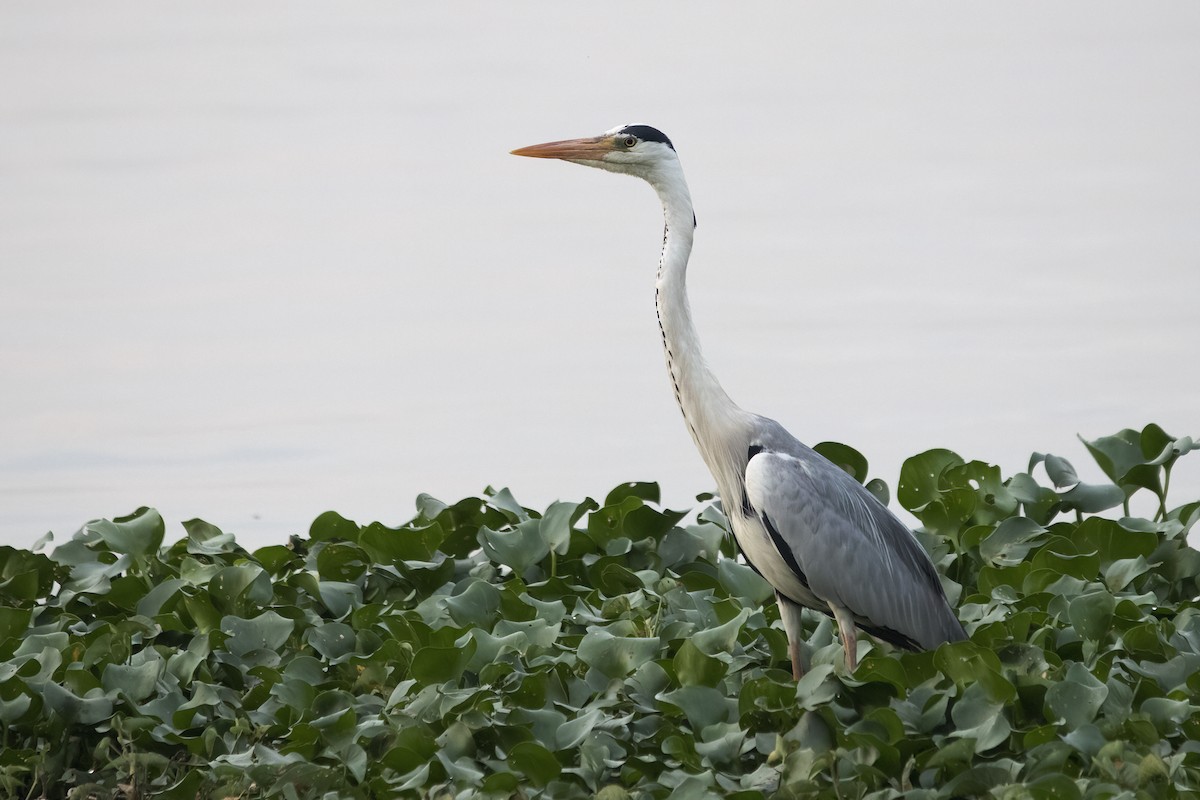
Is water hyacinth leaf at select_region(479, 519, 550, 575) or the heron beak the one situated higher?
the heron beak

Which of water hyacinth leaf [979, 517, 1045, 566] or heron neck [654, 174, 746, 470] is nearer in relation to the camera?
heron neck [654, 174, 746, 470]

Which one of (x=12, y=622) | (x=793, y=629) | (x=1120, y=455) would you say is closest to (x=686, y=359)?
(x=793, y=629)

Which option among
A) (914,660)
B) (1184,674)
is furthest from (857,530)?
(1184,674)

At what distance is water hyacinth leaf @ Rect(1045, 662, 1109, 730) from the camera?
4.05 metres

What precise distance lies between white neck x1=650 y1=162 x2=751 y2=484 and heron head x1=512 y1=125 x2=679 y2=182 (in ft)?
0.66

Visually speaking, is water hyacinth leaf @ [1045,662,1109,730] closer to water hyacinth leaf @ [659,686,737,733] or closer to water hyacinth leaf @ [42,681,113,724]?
water hyacinth leaf @ [659,686,737,733]

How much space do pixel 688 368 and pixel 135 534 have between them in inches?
88.9

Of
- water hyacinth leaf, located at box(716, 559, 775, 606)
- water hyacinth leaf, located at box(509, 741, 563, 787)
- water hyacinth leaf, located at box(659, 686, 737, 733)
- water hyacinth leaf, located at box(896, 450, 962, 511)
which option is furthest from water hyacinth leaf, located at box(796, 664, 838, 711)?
water hyacinth leaf, located at box(896, 450, 962, 511)

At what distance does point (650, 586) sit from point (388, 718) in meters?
1.41

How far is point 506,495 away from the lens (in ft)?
20.1

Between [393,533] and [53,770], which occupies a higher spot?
[393,533]

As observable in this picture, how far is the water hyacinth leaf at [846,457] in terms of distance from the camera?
6.15 meters

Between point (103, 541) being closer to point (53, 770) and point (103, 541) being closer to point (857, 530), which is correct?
point (53, 770)

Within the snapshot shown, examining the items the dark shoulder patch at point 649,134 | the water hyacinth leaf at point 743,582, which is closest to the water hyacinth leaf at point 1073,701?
the water hyacinth leaf at point 743,582
